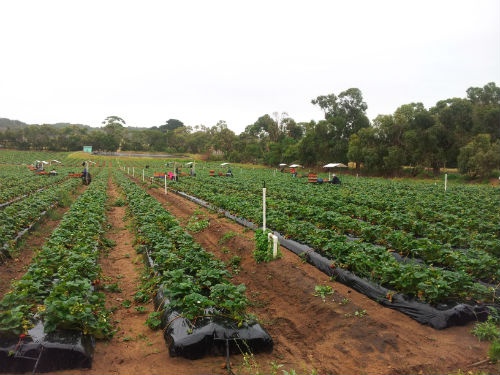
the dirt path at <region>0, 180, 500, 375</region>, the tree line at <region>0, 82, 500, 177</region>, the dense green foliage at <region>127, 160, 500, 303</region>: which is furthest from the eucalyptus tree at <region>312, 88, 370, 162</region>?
the dirt path at <region>0, 180, 500, 375</region>

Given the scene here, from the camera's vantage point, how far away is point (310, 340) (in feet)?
17.7

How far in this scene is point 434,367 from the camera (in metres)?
4.37

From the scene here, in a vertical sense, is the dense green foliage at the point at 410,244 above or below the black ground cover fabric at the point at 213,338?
above

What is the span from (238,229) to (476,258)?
6.83 metres

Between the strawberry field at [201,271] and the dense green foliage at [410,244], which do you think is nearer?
the strawberry field at [201,271]

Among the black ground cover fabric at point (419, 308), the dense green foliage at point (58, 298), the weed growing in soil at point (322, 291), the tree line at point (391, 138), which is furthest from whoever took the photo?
the tree line at point (391, 138)

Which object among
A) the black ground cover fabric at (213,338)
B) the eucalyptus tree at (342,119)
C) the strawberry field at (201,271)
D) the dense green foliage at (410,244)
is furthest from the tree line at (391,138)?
the black ground cover fabric at (213,338)

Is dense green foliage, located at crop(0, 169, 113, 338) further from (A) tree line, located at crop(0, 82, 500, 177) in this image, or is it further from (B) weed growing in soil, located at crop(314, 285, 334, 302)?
(A) tree line, located at crop(0, 82, 500, 177)

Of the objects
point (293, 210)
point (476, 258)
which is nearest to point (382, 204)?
point (293, 210)

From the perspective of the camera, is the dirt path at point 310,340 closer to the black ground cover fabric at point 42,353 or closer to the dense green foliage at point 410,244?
the black ground cover fabric at point 42,353

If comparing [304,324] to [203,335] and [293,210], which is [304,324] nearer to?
[203,335]

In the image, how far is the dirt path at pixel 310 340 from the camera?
450cm

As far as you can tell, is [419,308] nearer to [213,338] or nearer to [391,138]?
[213,338]

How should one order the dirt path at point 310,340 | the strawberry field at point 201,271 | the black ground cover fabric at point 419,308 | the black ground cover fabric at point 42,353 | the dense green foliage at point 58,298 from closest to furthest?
the black ground cover fabric at point 42,353 < the dirt path at point 310,340 < the dense green foliage at point 58,298 < the strawberry field at point 201,271 < the black ground cover fabric at point 419,308
